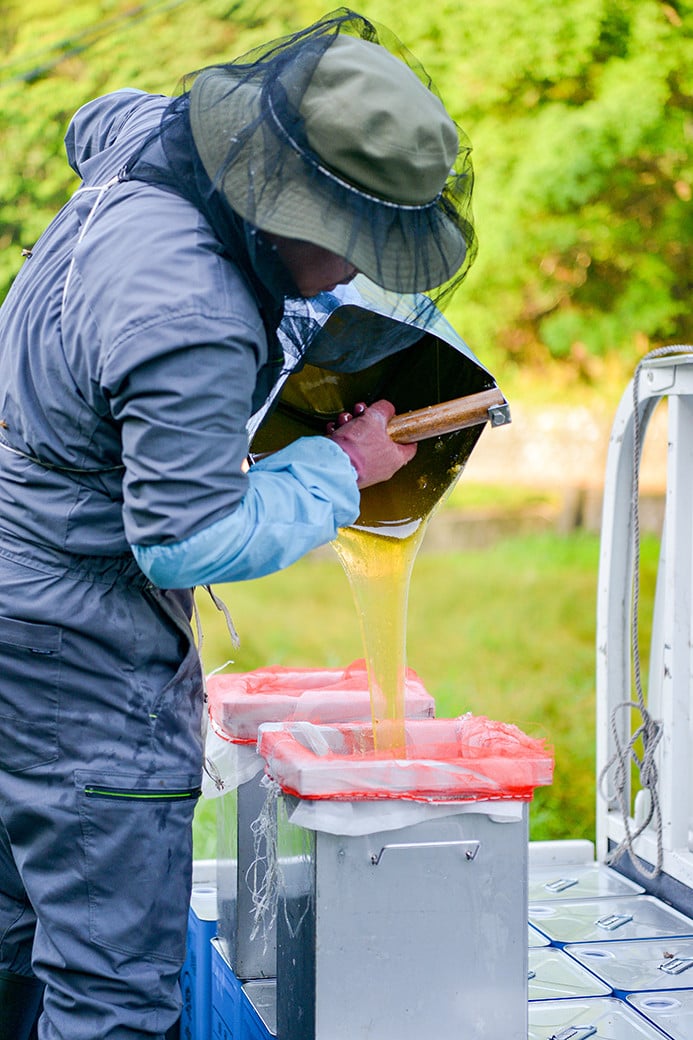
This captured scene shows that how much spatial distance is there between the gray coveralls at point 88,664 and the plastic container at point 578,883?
114 centimetres

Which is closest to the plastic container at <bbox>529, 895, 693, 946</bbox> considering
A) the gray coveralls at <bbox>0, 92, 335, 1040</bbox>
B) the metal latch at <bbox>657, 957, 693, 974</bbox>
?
the metal latch at <bbox>657, 957, 693, 974</bbox>

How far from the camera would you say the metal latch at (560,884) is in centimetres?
259

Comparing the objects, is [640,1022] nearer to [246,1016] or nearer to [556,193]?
[246,1016]

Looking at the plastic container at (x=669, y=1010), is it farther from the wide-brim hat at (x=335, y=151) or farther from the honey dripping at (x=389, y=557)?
the wide-brim hat at (x=335, y=151)

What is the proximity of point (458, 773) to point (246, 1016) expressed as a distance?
691mm

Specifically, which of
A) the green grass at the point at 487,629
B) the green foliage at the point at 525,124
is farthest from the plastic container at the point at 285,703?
the green grass at the point at 487,629

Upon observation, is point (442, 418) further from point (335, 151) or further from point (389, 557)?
point (335, 151)

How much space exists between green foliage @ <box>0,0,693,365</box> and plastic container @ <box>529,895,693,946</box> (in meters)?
3.85

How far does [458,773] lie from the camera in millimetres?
1629

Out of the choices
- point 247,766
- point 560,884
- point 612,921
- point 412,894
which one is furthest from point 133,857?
point 560,884

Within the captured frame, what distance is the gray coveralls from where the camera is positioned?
1515 mm

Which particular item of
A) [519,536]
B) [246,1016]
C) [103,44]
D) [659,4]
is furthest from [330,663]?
[246,1016]

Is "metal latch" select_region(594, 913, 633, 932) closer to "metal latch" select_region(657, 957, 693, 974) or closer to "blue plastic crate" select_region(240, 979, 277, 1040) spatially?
"metal latch" select_region(657, 957, 693, 974)

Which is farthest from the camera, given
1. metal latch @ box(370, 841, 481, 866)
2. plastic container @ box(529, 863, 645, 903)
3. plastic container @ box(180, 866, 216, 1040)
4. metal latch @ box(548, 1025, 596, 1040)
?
plastic container @ box(529, 863, 645, 903)
